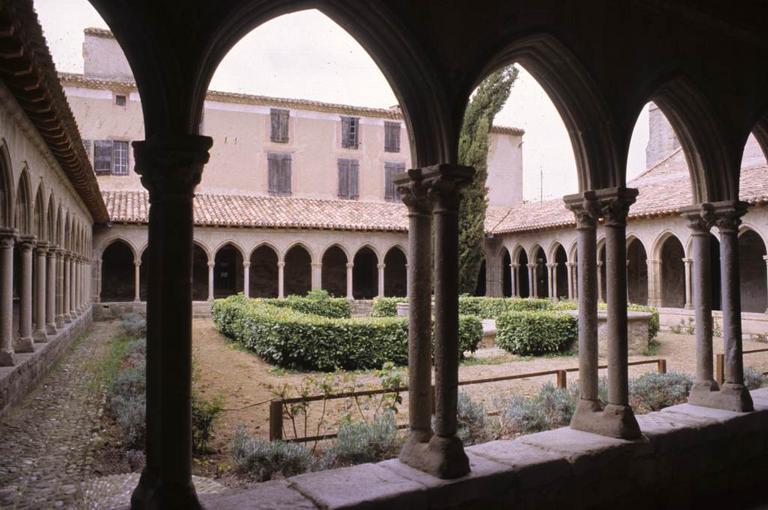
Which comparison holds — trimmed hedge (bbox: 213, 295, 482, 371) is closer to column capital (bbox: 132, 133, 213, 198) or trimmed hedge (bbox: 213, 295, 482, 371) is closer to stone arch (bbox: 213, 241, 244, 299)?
column capital (bbox: 132, 133, 213, 198)

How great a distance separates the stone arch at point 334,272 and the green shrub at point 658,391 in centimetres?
1837

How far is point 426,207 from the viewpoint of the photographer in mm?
3773

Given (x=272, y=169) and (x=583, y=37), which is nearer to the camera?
(x=583, y=37)

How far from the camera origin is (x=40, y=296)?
10.2m

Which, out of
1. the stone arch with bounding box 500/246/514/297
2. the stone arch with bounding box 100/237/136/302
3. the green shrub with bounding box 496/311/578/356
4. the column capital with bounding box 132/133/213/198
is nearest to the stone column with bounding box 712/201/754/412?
the column capital with bounding box 132/133/213/198

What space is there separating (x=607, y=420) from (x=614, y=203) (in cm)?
152

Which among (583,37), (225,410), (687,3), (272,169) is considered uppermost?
(272,169)

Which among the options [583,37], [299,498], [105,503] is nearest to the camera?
[299,498]

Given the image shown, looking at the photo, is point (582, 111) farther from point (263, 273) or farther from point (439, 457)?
point (263, 273)

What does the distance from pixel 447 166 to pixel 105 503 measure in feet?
9.91

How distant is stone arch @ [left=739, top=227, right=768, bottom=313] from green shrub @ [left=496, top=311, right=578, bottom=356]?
8.34m

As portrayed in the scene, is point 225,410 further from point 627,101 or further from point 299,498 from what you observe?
point 627,101

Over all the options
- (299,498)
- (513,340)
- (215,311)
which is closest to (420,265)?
(299,498)

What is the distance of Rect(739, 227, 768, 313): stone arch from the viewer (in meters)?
17.6
